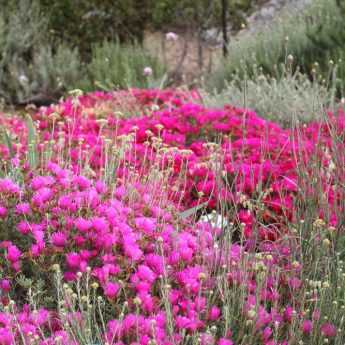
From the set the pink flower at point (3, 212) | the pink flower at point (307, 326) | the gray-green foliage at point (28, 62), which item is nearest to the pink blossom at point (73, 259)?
the pink flower at point (3, 212)

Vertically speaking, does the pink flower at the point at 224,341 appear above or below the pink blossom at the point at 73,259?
below

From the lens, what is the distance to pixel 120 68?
33.8ft

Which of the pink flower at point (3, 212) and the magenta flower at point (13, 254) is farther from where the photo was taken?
the pink flower at point (3, 212)

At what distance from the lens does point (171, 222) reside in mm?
3289

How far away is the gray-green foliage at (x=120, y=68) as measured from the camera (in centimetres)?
999

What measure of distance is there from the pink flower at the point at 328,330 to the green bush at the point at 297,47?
574cm

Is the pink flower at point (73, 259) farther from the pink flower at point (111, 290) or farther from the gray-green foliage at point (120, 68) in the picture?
the gray-green foliage at point (120, 68)

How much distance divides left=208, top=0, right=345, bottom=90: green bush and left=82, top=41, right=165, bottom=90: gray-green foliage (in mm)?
1157

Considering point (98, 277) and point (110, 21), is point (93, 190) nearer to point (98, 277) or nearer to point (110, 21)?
point (98, 277)

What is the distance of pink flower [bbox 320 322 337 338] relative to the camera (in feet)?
8.76

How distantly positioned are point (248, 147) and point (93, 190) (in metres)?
2.03

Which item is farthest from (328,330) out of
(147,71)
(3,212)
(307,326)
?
(147,71)

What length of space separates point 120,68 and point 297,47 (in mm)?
2689

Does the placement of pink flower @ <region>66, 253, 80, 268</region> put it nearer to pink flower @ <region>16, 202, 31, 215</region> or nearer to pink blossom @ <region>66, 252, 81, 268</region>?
pink blossom @ <region>66, 252, 81, 268</region>
